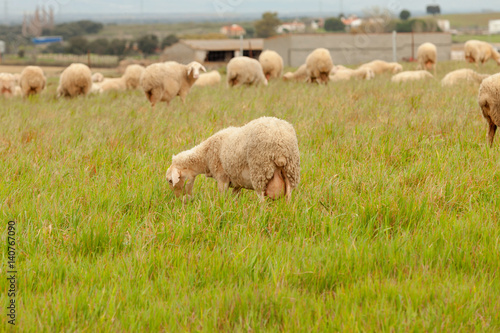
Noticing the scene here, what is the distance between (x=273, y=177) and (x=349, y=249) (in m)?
1.07

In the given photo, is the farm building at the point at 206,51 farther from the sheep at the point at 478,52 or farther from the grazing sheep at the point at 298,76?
the grazing sheep at the point at 298,76

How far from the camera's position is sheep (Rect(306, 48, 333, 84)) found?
14305 mm

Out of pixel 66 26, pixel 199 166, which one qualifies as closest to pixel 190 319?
pixel 199 166

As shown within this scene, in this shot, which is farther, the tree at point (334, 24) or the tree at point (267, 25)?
the tree at point (267, 25)

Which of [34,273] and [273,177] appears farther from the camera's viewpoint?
[273,177]

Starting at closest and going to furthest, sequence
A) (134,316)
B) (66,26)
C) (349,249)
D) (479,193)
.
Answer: (134,316) < (349,249) < (479,193) < (66,26)

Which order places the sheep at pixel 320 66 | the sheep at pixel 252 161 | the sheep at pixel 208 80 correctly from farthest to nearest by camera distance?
the sheep at pixel 208 80
the sheep at pixel 320 66
the sheep at pixel 252 161

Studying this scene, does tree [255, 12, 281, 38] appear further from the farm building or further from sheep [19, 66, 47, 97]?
sheep [19, 66, 47, 97]

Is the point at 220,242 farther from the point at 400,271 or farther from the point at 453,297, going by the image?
the point at 453,297

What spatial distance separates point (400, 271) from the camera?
274cm

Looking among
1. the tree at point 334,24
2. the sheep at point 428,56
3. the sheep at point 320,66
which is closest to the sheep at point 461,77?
the sheep at point 320,66

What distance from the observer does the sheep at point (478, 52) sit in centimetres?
2080

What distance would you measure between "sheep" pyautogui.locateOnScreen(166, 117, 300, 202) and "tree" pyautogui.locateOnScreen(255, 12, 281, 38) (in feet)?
296

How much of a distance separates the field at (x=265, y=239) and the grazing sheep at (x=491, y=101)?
210 mm
